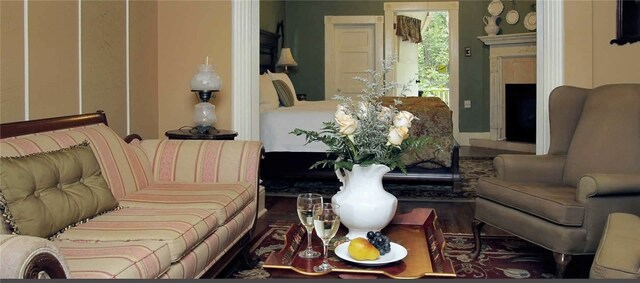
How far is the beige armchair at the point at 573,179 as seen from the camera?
9.12 ft

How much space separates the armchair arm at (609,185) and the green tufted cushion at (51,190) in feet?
7.16

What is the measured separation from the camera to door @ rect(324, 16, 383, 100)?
31.6 ft

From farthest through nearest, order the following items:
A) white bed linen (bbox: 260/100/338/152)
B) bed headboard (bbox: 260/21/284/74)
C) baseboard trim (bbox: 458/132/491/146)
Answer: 1. baseboard trim (bbox: 458/132/491/146)
2. bed headboard (bbox: 260/21/284/74)
3. white bed linen (bbox: 260/100/338/152)

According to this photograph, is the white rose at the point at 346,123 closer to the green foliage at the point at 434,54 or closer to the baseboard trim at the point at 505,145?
the baseboard trim at the point at 505,145

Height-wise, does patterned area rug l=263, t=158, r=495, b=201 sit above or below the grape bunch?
below

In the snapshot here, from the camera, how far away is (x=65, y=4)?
328cm

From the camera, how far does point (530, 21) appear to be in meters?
8.66

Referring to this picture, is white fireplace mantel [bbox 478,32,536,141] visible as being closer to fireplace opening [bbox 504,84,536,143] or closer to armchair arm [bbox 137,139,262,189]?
fireplace opening [bbox 504,84,536,143]

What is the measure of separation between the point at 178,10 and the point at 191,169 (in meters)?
1.67

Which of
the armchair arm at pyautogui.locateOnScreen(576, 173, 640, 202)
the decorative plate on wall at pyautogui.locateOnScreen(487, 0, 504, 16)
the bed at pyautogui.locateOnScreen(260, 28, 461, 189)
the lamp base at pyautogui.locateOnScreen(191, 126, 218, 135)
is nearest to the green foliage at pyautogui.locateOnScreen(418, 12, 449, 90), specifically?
the decorative plate on wall at pyautogui.locateOnScreen(487, 0, 504, 16)

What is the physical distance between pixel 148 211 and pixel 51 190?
0.47 meters

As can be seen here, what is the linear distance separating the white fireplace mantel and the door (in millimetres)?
1744

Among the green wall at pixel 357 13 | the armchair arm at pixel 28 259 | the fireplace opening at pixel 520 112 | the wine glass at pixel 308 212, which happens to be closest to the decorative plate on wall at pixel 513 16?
the green wall at pixel 357 13

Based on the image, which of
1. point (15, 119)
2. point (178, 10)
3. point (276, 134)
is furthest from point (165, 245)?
point (276, 134)
